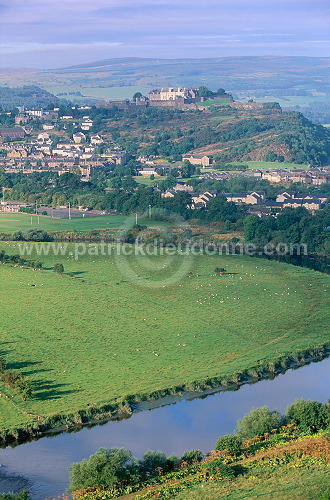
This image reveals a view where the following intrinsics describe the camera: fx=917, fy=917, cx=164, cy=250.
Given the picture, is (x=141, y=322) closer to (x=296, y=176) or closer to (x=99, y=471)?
(x=99, y=471)

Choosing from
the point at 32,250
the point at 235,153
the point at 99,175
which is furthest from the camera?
the point at 235,153

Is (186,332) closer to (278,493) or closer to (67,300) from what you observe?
(67,300)

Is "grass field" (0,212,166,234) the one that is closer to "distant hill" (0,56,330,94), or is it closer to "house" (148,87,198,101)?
"house" (148,87,198,101)

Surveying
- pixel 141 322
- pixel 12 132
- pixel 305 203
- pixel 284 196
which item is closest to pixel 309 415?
pixel 141 322

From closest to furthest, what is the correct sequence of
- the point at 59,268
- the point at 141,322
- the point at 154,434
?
1. the point at 154,434
2. the point at 141,322
3. the point at 59,268

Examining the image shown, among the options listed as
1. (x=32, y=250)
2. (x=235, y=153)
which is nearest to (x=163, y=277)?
(x=32, y=250)

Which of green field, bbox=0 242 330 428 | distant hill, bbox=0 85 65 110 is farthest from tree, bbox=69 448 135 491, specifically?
distant hill, bbox=0 85 65 110

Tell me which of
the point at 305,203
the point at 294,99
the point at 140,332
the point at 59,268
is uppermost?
the point at 294,99
